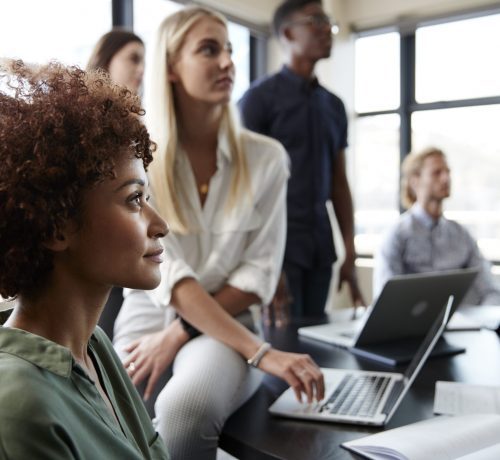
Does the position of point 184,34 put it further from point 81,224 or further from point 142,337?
point 81,224

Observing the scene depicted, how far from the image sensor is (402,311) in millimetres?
1520

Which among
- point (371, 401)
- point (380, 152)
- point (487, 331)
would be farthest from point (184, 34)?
point (380, 152)

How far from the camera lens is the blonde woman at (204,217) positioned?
1314mm

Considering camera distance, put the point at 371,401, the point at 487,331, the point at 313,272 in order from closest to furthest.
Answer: the point at 371,401 < the point at 487,331 < the point at 313,272

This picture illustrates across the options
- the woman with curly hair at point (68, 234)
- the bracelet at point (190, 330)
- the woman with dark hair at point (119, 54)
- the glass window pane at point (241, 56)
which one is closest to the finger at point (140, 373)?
the bracelet at point (190, 330)

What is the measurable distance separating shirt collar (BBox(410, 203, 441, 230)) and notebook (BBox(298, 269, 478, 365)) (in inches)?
54.0

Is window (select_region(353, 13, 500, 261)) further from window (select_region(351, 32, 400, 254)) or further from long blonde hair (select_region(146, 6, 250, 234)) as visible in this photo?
long blonde hair (select_region(146, 6, 250, 234))

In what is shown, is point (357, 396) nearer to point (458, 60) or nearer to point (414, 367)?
point (414, 367)

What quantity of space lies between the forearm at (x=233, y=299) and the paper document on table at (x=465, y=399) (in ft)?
1.66

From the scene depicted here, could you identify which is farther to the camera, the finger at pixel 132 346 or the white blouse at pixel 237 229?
the white blouse at pixel 237 229

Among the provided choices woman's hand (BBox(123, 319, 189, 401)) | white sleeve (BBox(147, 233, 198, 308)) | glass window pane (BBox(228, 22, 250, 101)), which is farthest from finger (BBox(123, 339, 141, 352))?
glass window pane (BBox(228, 22, 250, 101))

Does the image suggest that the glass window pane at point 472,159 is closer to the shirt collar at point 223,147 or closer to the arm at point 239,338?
the shirt collar at point 223,147

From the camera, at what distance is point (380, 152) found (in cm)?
495

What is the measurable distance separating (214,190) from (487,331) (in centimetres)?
94
